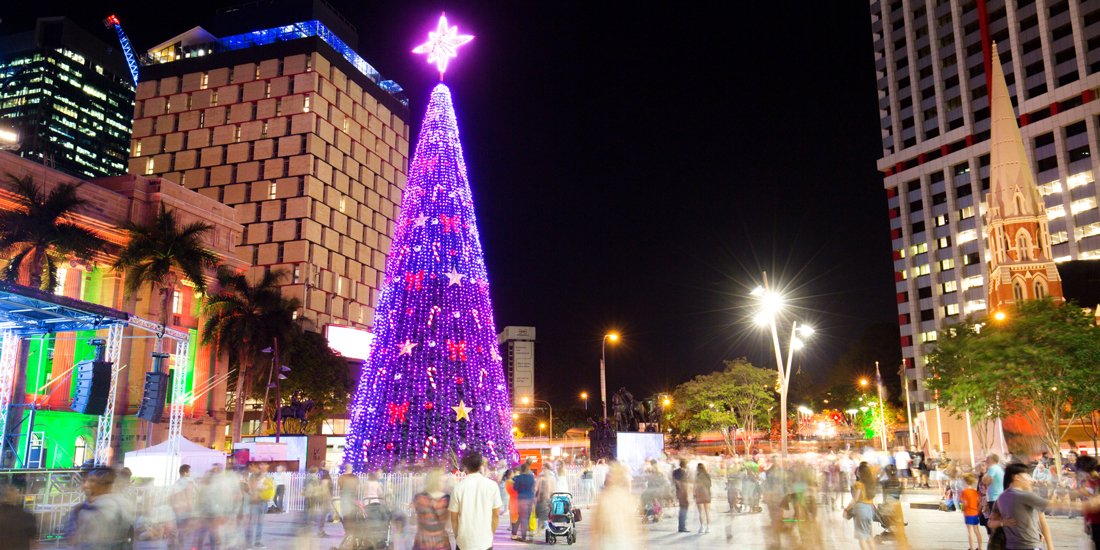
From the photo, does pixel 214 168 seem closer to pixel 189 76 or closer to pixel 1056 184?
pixel 189 76

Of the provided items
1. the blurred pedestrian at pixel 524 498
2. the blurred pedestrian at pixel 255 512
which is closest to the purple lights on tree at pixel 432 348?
the blurred pedestrian at pixel 524 498

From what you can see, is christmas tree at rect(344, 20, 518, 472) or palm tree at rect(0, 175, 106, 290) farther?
palm tree at rect(0, 175, 106, 290)

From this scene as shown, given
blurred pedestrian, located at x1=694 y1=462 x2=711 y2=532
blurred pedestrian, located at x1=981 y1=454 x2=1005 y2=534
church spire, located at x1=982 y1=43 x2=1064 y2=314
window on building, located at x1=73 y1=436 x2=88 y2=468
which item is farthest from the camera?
church spire, located at x1=982 y1=43 x2=1064 y2=314

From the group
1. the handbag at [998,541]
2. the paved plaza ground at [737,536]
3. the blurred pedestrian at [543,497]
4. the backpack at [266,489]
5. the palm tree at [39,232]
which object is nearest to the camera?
the handbag at [998,541]

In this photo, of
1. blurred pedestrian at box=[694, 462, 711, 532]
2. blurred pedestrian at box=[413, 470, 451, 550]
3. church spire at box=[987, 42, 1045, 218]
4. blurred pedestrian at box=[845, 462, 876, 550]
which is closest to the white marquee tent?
blurred pedestrian at box=[694, 462, 711, 532]

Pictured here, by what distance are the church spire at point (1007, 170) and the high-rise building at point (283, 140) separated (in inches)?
2322

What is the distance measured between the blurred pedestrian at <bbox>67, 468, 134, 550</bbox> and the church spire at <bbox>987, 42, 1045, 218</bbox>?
6725 cm

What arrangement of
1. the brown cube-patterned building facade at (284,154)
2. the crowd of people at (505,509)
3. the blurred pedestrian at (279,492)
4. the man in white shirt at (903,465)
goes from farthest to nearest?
the brown cube-patterned building facade at (284,154)
the man in white shirt at (903,465)
the blurred pedestrian at (279,492)
the crowd of people at (505,509)

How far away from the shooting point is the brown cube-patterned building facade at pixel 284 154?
262 feet

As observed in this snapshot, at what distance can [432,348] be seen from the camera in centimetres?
2400

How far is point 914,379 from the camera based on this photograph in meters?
95.0

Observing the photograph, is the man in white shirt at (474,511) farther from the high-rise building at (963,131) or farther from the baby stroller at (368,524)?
the high-rise building at (963,131)

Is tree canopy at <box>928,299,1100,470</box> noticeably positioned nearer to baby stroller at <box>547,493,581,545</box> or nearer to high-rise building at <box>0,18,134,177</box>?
baby stroller at <box>547,493,581,545</box>

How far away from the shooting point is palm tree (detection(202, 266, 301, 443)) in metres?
44.6
